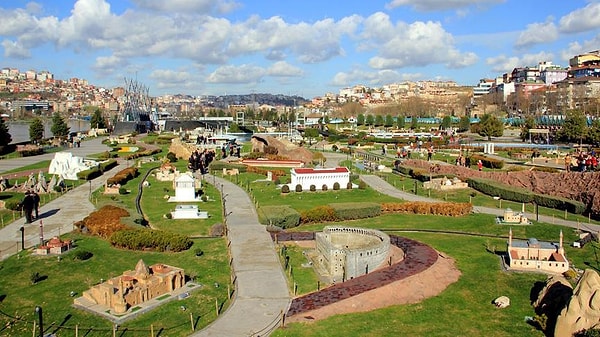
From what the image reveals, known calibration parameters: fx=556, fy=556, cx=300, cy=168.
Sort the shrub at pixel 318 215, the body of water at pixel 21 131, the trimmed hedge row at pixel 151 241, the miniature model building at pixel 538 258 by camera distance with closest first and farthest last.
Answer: the miniature model building at pixel 538 258 → the trimmed hedge row at pixel 151 241 → the shrub at pixel 318 215 → the body of water at pixel 21 131

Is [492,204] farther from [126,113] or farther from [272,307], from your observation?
[126,113]

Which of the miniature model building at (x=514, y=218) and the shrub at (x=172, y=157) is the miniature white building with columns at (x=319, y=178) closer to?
the miniature model building at (x=514, y=218)

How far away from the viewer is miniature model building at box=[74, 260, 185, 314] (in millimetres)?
18516

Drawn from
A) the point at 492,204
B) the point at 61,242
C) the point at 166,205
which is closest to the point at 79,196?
the point at 166,205

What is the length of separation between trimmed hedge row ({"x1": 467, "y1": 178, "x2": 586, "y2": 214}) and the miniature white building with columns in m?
10.2

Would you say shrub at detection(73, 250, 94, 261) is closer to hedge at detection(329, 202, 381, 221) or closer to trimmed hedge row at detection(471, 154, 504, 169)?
hedge at detection(329, 202, 381, 221)

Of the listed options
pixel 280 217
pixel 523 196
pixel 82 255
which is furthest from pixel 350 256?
pixel 523 196

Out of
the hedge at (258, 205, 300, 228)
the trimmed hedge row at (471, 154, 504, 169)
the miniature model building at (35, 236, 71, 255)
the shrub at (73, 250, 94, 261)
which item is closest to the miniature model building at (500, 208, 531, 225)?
the hedge at (258, 205, 300, 228)

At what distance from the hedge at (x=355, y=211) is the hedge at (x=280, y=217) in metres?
2.85

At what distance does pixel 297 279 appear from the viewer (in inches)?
859

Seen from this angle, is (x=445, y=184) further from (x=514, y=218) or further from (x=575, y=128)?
(x=575, y=128)

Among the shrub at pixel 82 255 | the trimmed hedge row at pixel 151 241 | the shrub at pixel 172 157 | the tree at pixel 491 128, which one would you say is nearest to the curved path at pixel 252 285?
the trimmed hedge row at pixel 151 241

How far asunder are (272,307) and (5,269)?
11.8m

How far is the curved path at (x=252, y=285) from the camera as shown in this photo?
1734 cm
